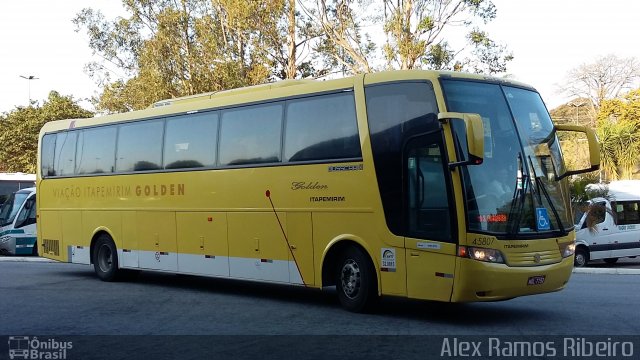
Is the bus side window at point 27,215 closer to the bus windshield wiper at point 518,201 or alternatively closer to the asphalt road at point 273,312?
the asphalt road at point 273,312

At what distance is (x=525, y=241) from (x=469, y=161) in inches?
51.9

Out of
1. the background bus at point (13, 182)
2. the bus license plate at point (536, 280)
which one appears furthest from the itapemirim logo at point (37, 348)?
the background bus at point (13, 182)

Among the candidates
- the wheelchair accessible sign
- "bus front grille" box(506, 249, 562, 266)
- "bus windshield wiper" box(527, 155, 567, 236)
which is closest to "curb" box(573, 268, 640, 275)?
"bus windshield wiper" box(527, 155, 567, 236)

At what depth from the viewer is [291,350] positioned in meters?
7.93

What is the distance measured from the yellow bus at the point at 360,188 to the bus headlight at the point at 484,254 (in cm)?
1

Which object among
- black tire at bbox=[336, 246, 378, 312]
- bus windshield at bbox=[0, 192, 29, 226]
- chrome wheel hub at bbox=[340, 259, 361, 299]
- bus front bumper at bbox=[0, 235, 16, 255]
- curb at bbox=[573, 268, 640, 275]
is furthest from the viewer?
bus windshield at bbox=[0, 192, 29, 226]

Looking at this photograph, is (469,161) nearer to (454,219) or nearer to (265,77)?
(454,219)

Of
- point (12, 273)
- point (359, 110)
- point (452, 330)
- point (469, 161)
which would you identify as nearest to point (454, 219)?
point (469, 161)

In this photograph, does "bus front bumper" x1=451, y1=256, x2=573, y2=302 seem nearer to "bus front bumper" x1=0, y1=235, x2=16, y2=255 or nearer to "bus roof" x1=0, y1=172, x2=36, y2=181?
"bus front bumper" x1=0, y1=235, x2=16, y2=255

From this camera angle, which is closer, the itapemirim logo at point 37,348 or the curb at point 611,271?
the itapemirim logo at point 37,348

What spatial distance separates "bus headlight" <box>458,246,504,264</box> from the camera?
9078 mm

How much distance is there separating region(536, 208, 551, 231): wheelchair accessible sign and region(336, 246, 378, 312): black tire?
91.8 inches

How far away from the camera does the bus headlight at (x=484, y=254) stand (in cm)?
908

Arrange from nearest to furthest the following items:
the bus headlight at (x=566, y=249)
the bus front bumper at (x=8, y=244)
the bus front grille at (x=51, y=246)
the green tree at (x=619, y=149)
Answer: the bus headlight at (x=566, y=249)
the bus front grille at (x=51, y=246)
the bus front bumper at (x=8, y=244)
the green tree at (x=619, y=149)
